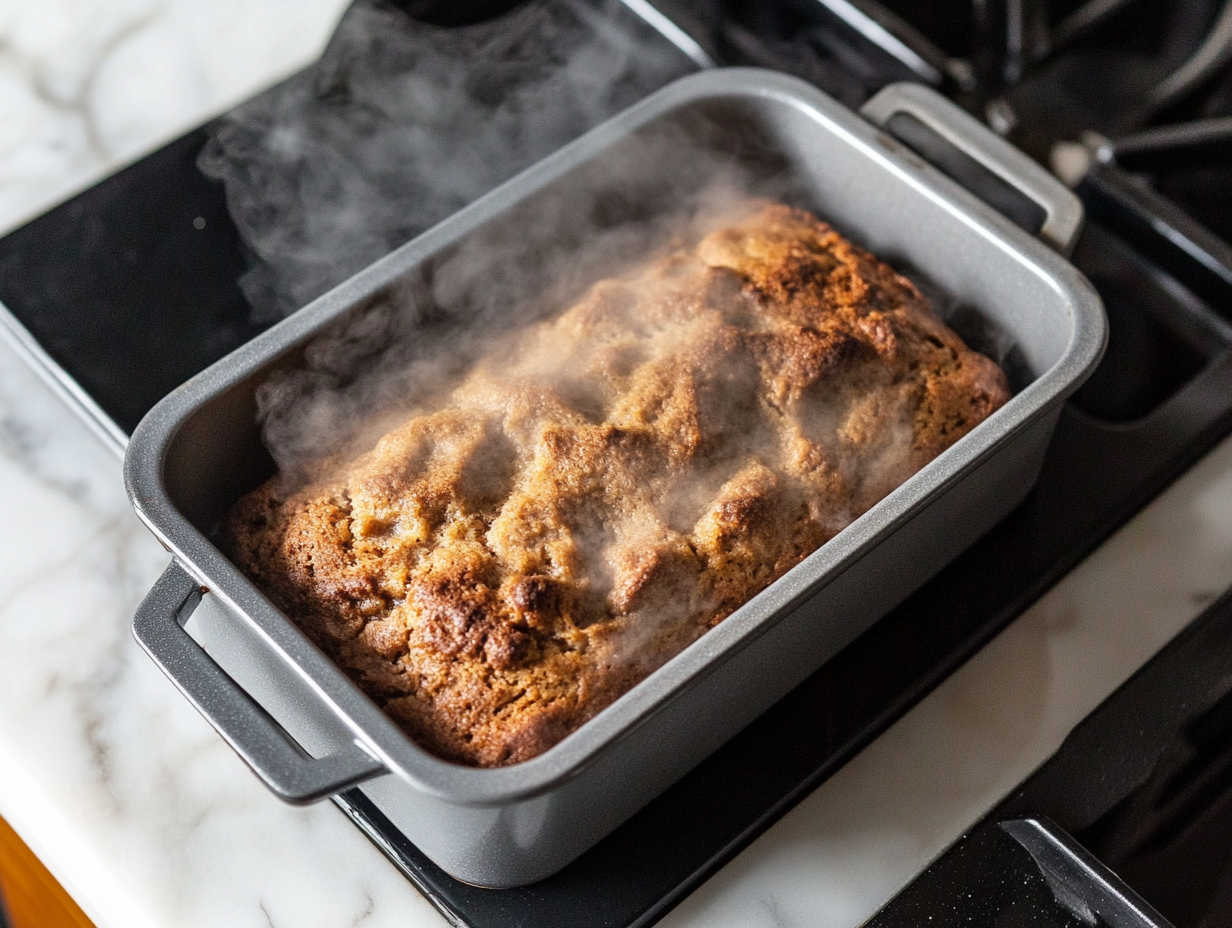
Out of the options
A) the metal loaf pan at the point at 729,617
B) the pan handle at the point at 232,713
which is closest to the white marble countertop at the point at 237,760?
the metal loaf pan at the point at 729,617

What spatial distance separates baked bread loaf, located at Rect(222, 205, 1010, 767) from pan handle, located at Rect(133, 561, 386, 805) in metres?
0.09

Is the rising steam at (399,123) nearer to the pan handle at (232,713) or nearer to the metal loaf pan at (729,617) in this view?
the metal loaf pan at (729,617)

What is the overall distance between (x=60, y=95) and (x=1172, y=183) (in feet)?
4.20

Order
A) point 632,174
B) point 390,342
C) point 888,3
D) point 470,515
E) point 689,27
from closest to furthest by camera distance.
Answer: point 470,515 → point 390,342 → point 632,174 → point 689,27 → point 888,3

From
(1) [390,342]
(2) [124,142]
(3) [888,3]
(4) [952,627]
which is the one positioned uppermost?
(2) [124,142]

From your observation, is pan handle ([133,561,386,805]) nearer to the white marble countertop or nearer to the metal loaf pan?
the metal loaf pan

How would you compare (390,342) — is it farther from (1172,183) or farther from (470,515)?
(1172,183)

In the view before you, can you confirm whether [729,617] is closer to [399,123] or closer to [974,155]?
[974,155]

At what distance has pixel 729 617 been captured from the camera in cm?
82

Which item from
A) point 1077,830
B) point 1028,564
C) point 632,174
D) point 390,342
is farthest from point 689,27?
point 1077,830

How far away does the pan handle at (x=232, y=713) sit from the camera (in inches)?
30.2

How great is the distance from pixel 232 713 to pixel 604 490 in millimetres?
307

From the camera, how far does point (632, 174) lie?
1164 mm

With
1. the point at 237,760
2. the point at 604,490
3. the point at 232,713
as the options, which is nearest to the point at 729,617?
the point at 604,490
